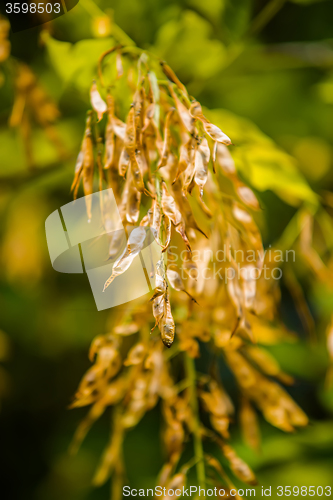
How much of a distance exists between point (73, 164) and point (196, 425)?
1.55 feet

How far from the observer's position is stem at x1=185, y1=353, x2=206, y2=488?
49cm

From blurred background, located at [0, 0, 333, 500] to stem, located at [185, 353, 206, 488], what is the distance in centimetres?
13

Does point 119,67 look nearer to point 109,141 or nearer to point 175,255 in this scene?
point 109,141

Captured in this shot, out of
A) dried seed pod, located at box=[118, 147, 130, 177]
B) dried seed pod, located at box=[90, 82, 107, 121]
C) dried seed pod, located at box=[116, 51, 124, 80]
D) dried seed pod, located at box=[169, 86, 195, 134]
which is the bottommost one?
dried seed pod, located at box=[118, 147, 130, 177]

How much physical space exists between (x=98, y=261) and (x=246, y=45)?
0.55 m

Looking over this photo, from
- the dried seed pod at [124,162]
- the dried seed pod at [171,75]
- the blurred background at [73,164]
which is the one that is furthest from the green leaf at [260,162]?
the dried seed pod at [124,162]

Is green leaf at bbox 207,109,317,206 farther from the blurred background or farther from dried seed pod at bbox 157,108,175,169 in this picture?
dried seed pod at bbox 157,108,175,169

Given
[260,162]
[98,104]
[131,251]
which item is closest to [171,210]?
[131,251]

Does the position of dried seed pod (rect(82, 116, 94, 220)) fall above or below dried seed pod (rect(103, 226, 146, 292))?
above

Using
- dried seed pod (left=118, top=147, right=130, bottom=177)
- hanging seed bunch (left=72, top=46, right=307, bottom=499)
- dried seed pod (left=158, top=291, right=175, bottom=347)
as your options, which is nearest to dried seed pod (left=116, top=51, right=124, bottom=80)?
hanging seed bunch (left=72, top=46, right=307, bottom=499)

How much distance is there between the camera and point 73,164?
2.10 feet

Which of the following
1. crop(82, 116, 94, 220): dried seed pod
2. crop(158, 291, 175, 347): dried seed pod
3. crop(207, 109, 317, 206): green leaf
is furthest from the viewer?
crop(207, 109, 317, 206): green leaf

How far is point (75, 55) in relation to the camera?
21.3 inches

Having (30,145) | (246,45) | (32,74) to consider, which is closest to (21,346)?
(30,145)
